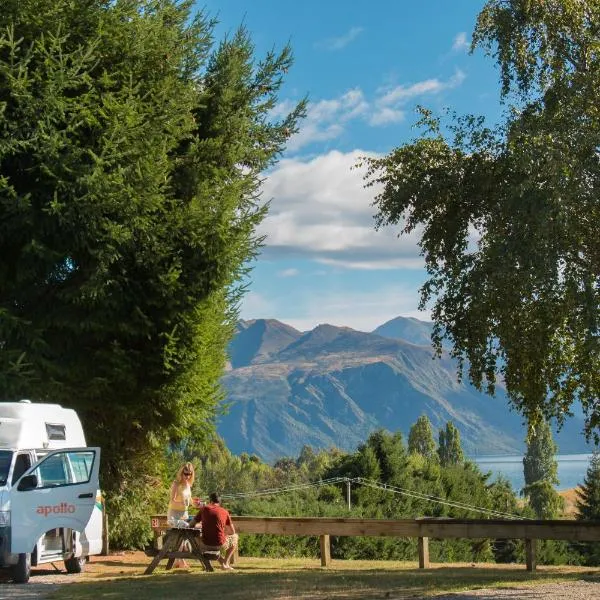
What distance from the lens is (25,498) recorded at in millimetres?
14625

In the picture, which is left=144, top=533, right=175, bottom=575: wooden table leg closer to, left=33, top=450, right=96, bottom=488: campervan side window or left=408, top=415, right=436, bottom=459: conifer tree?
left=33, top=450, right=96, bottom=488: campervan side window

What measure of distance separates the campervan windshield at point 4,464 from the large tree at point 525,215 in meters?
8.09

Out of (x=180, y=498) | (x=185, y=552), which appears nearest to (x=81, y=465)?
(x=180, y=498)

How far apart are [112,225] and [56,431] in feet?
14.3

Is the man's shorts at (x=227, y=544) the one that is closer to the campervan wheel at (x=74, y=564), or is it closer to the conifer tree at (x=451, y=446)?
the campervan wheel at (x=74, y=564)

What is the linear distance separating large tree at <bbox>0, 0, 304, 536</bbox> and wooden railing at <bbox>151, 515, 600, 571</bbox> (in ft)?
14.2

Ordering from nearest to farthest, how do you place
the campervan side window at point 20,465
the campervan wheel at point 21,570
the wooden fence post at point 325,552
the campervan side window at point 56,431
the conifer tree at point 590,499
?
the campervan wheel at point 21,570, the campervan side window at point 20,465, the campervan side window at point 56,431, the wooden fence post at point 325,552, the conifer tree at point 590,499

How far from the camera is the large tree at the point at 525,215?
14.9 metres

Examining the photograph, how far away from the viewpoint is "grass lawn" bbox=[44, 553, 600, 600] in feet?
39.2

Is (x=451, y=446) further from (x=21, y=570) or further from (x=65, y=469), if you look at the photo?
(x=21, y=570)

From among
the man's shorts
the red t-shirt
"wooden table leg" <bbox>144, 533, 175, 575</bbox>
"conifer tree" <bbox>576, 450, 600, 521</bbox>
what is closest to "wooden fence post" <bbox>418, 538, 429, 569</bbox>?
the man's shorts

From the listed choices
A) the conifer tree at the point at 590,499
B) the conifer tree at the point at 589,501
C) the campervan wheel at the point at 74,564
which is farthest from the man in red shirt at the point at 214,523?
the conifer tree at the point at 590,499

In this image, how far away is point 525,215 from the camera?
49.2ft

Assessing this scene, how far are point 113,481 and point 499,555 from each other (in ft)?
130
